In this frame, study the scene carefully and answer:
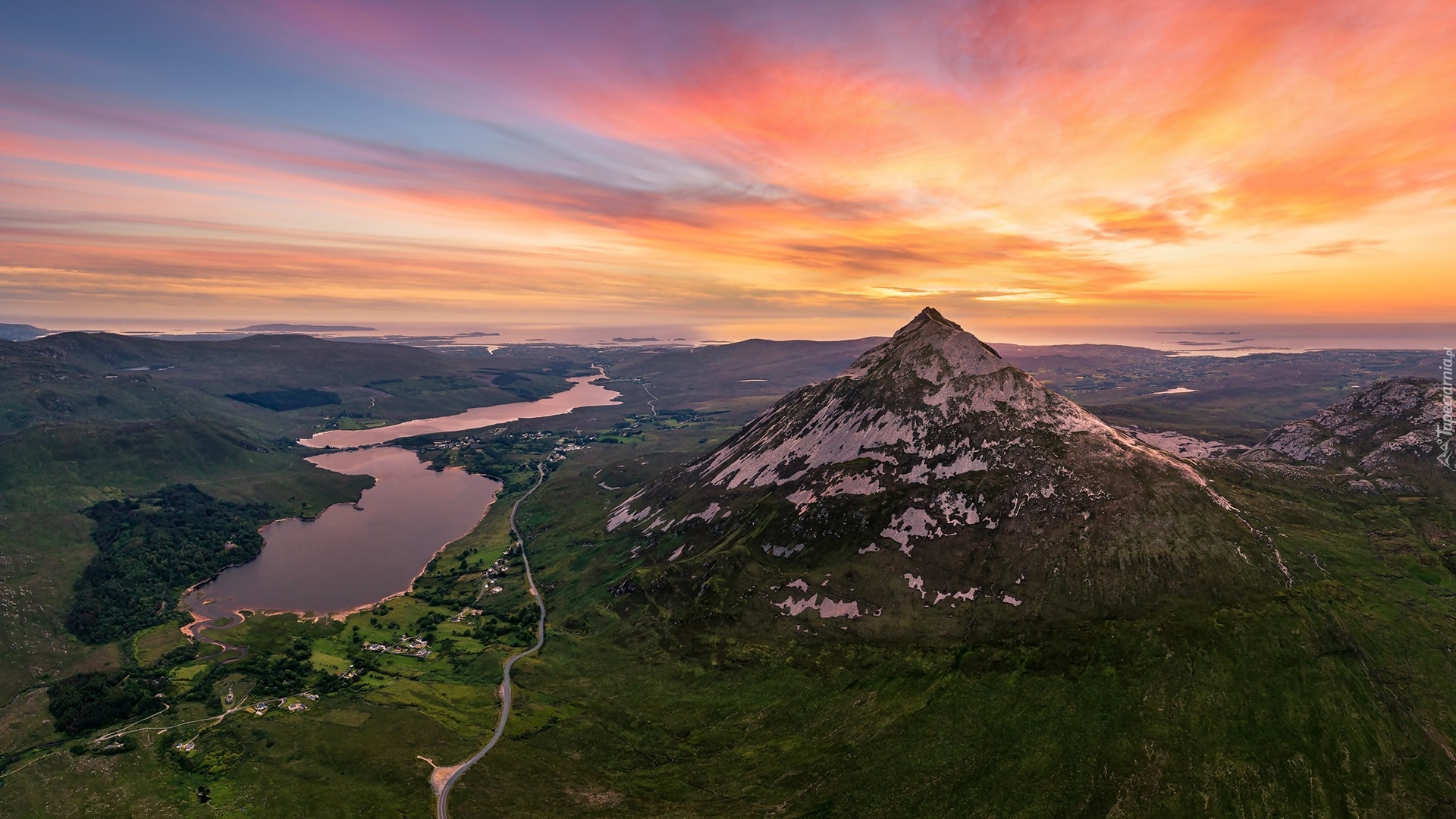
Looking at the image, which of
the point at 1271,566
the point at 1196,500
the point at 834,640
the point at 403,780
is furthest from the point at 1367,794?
the point at 403,780

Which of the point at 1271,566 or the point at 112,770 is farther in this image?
the point at 1271,566

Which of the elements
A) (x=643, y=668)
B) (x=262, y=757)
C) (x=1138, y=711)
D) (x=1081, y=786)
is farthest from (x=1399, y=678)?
(x=262, y=757)

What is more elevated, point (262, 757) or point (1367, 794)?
point (1367, 794)

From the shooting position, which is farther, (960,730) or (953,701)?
(953,701)

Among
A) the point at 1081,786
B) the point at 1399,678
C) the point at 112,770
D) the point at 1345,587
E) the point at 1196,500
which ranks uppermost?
the point at 1196,500

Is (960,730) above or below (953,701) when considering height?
below

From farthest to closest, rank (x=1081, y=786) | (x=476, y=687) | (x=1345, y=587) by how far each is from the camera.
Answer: (x=476, y=687) → (x=1345, y=587) → (x=1081, y=786)

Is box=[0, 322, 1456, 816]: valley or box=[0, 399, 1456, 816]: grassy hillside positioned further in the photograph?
box=[0, 322, 1456, 816]: valley

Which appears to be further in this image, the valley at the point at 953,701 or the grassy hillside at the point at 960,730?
the valley at the point at 953,701

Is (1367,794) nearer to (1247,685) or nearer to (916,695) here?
(1247,685)

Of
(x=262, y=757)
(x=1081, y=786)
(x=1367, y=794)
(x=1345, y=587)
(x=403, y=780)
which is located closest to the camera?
(x=1367, y=794)
